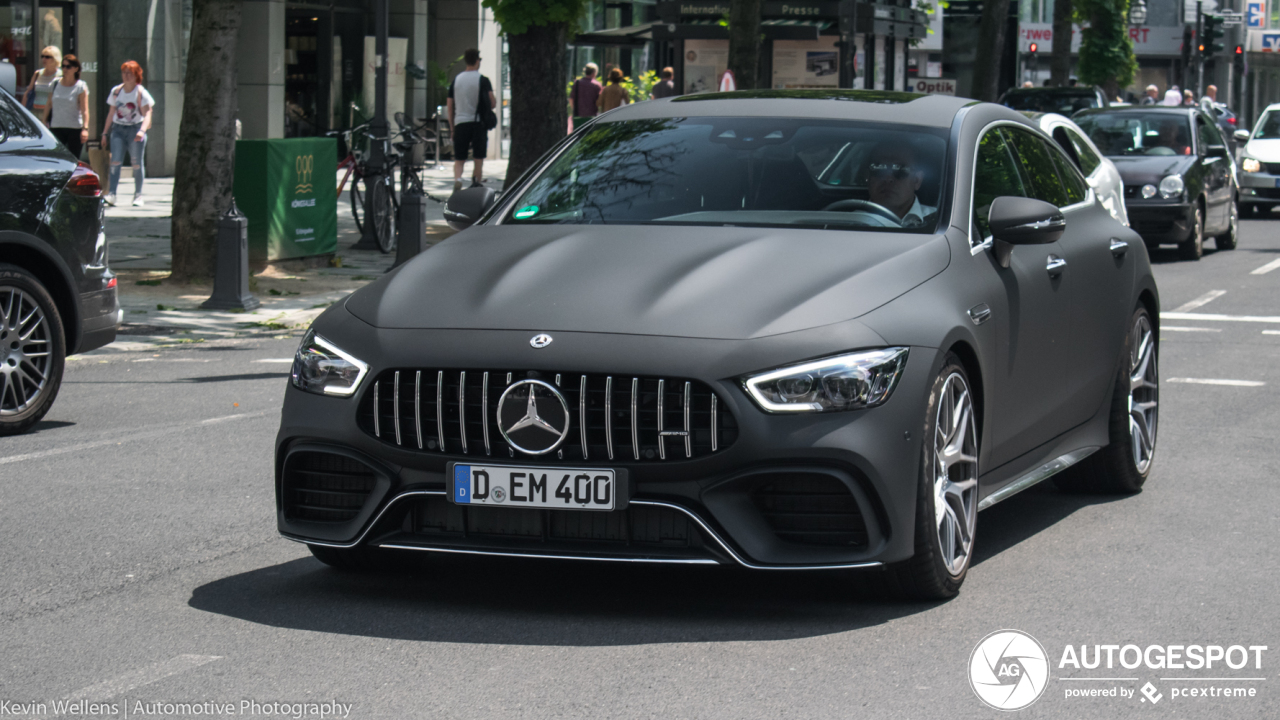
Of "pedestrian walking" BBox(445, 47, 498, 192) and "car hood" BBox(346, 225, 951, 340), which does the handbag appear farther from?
"car hood" BBox(346, 225, 951, 340)

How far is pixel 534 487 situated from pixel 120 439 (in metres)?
4.05

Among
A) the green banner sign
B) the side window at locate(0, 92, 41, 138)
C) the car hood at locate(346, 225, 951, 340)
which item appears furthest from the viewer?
the green banner sign

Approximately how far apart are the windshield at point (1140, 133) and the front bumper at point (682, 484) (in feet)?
55.5

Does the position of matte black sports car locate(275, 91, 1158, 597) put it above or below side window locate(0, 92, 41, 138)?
below

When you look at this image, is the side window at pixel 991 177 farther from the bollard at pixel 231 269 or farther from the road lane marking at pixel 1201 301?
the road lane marking at pixel 1201 301

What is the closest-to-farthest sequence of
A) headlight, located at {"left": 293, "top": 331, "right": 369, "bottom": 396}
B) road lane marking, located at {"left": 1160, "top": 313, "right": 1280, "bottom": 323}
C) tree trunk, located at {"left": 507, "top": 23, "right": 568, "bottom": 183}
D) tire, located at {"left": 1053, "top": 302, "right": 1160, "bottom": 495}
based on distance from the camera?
headlight, located at {"left": 293, "top": 331, "right": 369, "bottom": 396}
tire, located at {"left": 1053, "top": 302, "right": 1160, "bottom": 495}
road lane marking, located at {"left": 1160, "top": 313, "right": 1280, "bottom": 323}
tree trunk, located at {"left": 507, "top": 23, "right": 568, "bottom": 183}

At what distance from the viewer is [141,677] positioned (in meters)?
4.46

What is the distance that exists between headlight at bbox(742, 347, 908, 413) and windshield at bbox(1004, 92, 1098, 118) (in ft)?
79.3

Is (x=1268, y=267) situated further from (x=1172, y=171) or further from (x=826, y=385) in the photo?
(x=826, y=385)

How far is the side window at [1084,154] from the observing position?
1174cm

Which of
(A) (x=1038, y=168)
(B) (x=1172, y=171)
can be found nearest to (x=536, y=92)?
(B) (x=1172, y=171)

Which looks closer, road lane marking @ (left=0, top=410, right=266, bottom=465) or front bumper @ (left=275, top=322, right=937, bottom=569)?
front bumper @ (left=275, top=322, right=937, bottom=569)

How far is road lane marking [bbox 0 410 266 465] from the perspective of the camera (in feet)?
25.5

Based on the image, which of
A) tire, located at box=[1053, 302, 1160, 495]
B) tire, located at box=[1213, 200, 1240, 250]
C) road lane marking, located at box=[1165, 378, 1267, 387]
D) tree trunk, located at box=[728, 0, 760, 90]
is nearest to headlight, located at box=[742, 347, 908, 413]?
tire, located at box=[1053, 302, 1160, 495]
